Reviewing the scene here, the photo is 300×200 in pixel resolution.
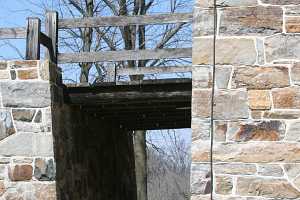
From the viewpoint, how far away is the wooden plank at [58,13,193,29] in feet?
23.8

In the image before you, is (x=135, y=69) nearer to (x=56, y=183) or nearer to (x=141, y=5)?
(x=56, y=183)

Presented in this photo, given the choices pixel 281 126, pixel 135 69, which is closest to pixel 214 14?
pixel 281 126

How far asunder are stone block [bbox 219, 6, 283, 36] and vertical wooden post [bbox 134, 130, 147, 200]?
30.8ft

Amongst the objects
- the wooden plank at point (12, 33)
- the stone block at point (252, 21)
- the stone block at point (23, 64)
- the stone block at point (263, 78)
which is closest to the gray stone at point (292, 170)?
the stone block at point (263, 78)

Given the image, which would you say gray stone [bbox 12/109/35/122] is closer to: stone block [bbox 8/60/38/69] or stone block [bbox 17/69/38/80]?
stone block [bbox 17/69/38/80]

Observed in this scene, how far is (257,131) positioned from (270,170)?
36cm

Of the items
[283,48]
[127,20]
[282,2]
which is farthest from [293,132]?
[127,20]

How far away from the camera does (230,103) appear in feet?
17.8

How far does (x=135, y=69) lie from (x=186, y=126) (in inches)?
139

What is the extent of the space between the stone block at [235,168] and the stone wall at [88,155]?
95.9 inches

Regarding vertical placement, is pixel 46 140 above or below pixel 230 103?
below

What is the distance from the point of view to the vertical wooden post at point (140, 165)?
48.0 feet

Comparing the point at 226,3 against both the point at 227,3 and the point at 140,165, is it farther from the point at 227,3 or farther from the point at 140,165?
the point at 140,165

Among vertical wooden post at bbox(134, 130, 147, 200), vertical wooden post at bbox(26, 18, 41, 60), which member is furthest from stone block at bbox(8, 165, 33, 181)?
vertical wooden post at bbox(134, 130, 147, 200)
